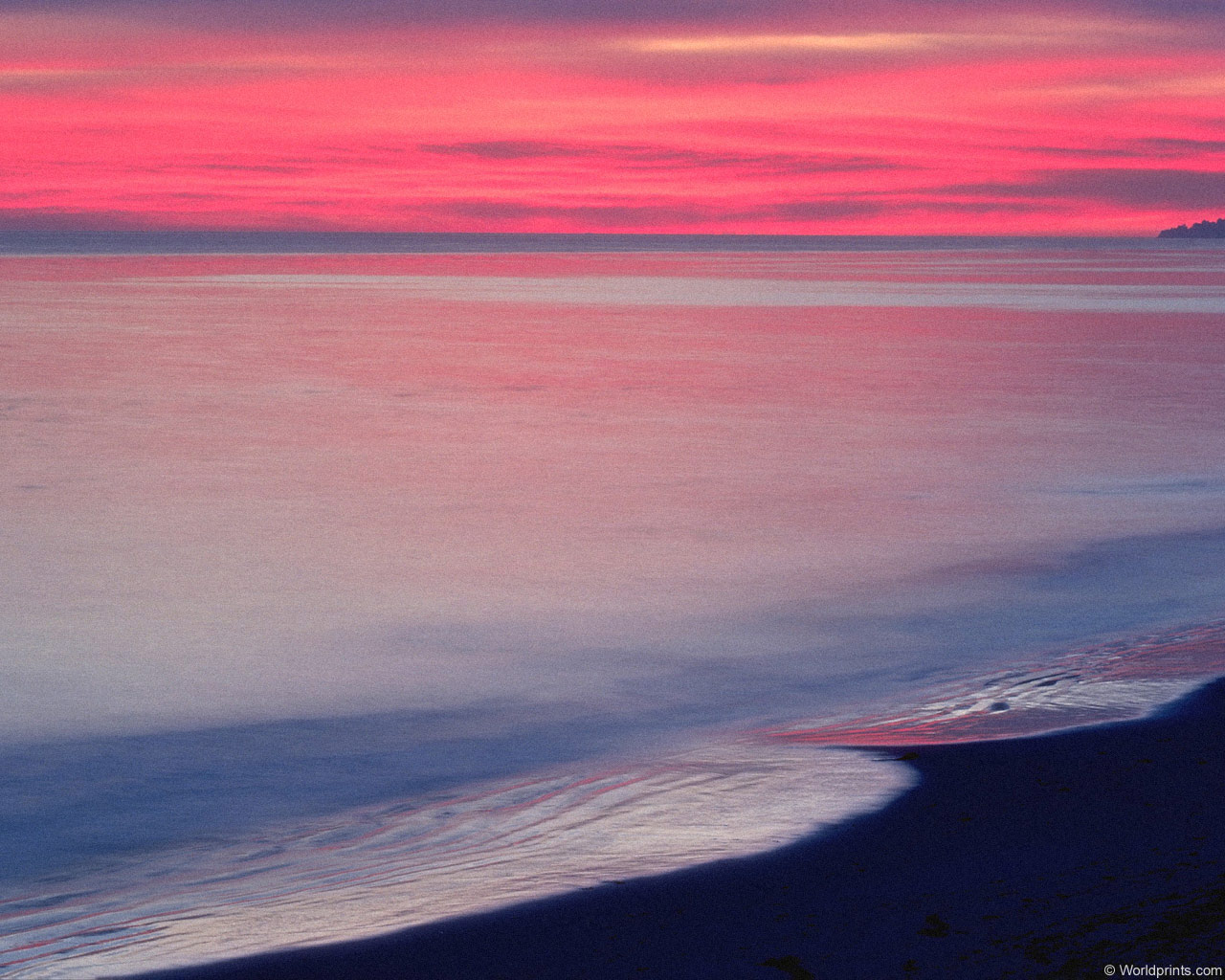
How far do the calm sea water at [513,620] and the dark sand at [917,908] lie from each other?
134 millimetres

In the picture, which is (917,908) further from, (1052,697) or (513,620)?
(513,620)

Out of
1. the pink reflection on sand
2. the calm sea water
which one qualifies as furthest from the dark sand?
the pink reflection on sand

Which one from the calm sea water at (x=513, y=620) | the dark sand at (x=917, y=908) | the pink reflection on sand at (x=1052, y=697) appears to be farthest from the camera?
the pink reflection on sand at (x=1052, y=697)

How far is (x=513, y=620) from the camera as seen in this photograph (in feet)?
17.6

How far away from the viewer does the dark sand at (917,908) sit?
2586 millimetres

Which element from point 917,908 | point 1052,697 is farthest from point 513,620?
point 917,908

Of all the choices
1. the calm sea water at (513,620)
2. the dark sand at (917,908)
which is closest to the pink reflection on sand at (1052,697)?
the calm sea water at (513,620)

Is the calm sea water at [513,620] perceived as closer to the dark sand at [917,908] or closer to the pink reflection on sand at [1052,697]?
the pink reflection on sand at [1052,697]

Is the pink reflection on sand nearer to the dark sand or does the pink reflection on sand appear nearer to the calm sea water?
the calm sea water

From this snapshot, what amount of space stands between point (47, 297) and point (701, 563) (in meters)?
25.9

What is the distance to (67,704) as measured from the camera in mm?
4312

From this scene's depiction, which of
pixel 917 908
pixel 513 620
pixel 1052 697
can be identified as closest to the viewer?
pixel 917 908

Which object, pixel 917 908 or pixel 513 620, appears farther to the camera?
pixel 513 620

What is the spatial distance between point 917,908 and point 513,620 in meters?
2.72
